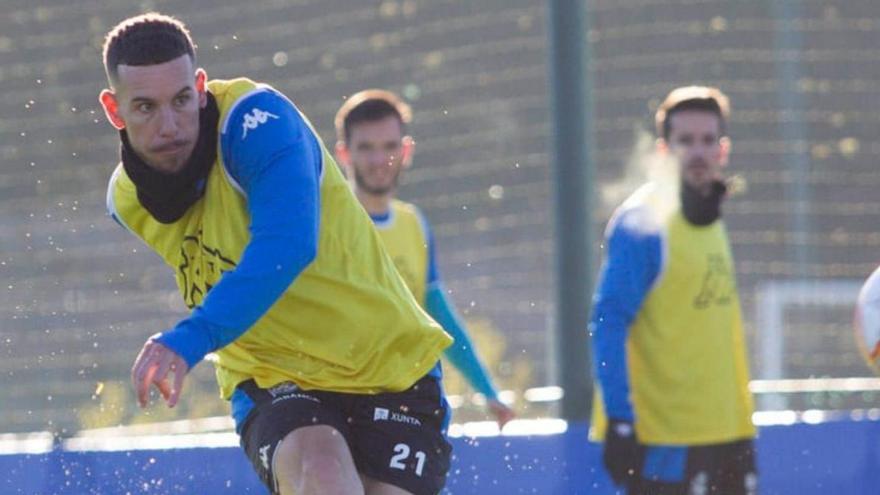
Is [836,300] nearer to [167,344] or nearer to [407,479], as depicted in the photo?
[407,479]

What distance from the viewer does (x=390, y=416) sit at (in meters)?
4.69

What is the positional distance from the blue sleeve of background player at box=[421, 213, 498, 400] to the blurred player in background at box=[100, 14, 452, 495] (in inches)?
87.4

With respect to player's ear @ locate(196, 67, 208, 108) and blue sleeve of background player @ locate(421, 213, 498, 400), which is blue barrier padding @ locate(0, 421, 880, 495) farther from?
player's ear @ locate(196, 67, 208, 108)

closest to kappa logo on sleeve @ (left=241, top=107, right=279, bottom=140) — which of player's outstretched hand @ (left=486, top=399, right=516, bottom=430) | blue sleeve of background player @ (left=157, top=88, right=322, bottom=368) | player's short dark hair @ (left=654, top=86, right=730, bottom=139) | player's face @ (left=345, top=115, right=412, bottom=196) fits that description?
blue sleeve of background player @ (left=157, top=88, right=322, bottom=368)

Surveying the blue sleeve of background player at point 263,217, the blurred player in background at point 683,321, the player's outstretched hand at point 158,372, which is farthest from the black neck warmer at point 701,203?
the player's outstretched hand at point 158,372

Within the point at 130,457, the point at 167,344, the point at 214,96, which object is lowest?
the point at 130,457

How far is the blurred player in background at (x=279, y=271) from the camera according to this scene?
4.22 metres

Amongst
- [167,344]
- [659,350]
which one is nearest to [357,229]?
[167,344]

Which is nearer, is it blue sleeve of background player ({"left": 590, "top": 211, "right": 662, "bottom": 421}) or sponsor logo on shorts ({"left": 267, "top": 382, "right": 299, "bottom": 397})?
sponsor logo on shorts ({"left": 267, "top": 382, "right": 299, "bottom": 397})

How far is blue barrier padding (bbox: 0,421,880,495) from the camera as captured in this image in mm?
6543

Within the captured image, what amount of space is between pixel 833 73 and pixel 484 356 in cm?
282

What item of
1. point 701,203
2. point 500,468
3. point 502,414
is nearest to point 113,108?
point 502,414

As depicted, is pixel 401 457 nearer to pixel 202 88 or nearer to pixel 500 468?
pixel 202 88

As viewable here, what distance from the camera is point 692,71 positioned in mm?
12078
